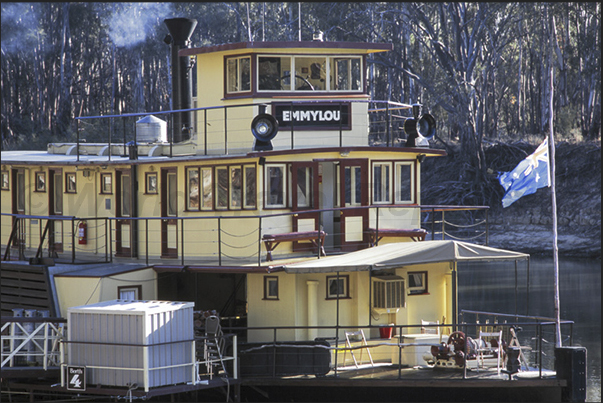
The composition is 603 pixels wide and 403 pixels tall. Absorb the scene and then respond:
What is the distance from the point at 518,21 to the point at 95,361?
41.3 m

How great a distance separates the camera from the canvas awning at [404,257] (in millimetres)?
15773

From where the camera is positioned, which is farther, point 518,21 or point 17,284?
point 518,21

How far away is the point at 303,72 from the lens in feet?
62.0

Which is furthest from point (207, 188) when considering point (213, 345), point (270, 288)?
point (213, 345)

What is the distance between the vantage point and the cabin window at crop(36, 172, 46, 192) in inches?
829

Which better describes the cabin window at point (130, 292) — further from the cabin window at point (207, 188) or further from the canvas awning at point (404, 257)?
the canvas awning at point (404, 257)

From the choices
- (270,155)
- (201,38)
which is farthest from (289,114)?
(201,38)

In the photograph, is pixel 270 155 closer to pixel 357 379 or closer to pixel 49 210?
pixel 357 379

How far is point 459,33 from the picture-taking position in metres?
49.5

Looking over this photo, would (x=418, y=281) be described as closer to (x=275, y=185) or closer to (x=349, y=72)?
(x=275, y=185)

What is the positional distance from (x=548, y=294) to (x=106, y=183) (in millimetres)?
19287

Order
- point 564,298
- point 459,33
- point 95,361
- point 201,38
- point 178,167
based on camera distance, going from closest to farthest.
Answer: point 95,361
point 178,167
point 564,298
point 459,33
point 201,38

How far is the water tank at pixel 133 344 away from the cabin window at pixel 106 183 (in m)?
5.47

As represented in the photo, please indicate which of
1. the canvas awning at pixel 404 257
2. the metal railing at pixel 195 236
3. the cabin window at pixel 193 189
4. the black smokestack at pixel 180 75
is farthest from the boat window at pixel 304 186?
the black smokestack at pixel 180 75
